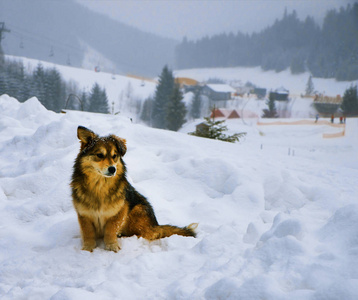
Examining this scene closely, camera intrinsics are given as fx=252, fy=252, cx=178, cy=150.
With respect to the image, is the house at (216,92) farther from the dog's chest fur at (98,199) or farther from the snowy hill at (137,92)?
the dog's chest fur at (98,199)

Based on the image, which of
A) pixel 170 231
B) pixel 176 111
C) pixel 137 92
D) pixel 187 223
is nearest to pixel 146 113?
pixel 137 92

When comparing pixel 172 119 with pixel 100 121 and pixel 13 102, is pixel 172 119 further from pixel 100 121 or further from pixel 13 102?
pixel 100 121

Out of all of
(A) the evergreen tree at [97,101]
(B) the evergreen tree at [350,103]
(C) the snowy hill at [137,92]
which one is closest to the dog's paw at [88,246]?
(B) the evergreen tree at [350,103]

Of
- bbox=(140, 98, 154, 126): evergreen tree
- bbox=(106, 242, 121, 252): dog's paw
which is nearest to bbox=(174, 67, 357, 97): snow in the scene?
bbox=(140, 98, 154, 126): evergreen tree

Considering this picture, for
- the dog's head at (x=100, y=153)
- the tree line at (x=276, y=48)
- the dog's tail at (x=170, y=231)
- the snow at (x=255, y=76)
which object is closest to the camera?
the dog's head at (x=100, y=153)

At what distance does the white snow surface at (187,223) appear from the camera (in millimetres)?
1619

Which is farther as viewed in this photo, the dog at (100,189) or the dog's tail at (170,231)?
the dog's tail at (170,231)

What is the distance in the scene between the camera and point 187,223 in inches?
142

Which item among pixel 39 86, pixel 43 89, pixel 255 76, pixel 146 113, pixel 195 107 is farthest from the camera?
pixel 255 76

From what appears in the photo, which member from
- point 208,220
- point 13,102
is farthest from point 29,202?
point 13,102

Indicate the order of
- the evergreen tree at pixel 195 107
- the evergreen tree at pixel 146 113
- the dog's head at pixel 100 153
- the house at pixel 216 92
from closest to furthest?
the dog's head at pixel 100 153 → the evergreen tree at pixel 146 113 → the evergreen tree at pixel 195 107 → the house at pixel 216 92

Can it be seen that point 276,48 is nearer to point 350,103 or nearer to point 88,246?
point 350,103

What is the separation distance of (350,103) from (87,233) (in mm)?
24920

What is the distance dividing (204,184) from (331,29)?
6627 centimetres
